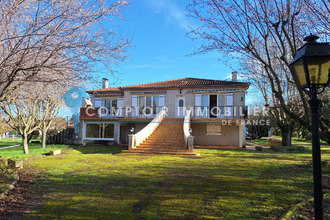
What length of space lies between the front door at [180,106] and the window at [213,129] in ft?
8.30

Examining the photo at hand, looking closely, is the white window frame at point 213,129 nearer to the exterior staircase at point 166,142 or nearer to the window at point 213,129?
the window at point 213,129

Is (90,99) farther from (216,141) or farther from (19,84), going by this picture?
(19,84)

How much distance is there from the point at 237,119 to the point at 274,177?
11481 mm

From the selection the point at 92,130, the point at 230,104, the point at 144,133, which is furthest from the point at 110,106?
the point at 230,104

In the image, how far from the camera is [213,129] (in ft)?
63.3

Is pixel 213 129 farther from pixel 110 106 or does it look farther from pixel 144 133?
pixel 110 106

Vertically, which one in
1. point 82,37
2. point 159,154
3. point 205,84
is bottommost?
point 159,154

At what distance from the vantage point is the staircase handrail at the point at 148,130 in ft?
45.6

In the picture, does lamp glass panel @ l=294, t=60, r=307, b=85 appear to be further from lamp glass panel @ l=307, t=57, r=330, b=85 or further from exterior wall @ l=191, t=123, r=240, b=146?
exterior wall @ l=191, t=123, r=240, b=146

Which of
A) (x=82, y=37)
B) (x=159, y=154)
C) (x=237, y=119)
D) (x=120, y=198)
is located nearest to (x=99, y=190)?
(x=120, y=198)

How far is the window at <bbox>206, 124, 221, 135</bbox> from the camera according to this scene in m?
19.2

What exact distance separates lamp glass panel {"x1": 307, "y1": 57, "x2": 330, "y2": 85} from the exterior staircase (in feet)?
30.8

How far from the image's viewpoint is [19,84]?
227 inches

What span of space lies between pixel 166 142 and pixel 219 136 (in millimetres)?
6871
